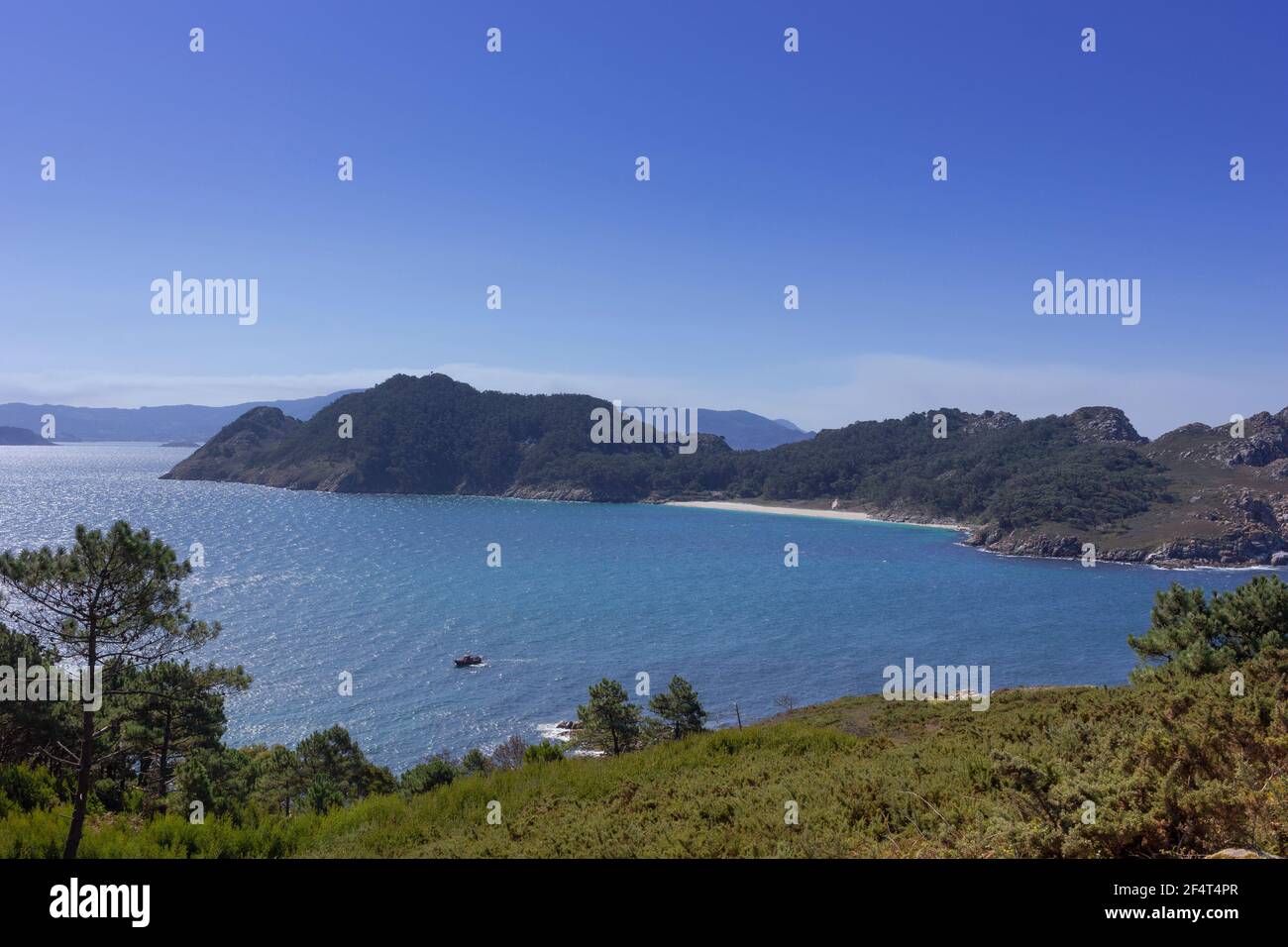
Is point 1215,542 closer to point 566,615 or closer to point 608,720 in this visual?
point 566,615

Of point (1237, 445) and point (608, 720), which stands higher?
point (1237, 445)

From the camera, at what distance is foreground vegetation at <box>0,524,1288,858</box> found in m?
8.03

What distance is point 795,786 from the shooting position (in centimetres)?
1309

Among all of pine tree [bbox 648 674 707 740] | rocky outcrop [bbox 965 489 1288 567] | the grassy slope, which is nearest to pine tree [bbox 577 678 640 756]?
pine tree [bbox 648 674 707 740]

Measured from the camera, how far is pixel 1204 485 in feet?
522

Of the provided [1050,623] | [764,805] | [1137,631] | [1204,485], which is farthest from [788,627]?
[1204,485]

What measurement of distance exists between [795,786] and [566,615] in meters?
67.5

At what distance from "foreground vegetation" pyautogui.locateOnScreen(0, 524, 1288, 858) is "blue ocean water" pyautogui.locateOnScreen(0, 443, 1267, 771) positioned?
25808 mm

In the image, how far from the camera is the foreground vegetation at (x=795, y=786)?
316 inches

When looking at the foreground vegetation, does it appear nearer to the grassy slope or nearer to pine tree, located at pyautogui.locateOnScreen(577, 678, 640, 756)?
the grassy slope
